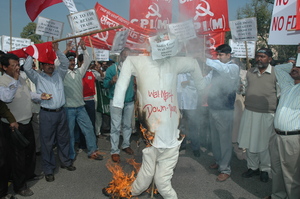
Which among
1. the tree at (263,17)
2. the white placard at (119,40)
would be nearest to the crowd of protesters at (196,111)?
the white placard at (119,40)

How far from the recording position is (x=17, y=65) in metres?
3.76

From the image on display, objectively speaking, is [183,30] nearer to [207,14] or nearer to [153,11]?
[153,11]

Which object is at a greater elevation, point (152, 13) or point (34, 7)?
point (34, 7)

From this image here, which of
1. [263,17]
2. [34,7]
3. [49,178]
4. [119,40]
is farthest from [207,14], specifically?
[263,17]

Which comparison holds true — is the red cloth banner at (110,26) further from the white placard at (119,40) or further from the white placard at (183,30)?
the white placard at (183,30)

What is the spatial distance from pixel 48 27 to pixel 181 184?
4282mm

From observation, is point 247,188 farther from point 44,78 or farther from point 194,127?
point 44,78

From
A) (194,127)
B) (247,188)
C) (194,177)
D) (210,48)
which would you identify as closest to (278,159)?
(247,188)

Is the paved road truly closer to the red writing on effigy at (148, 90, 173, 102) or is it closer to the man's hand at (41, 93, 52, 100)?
the man's hand at (41, 93, 52, 100)

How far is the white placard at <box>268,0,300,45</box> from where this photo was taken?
3252mm

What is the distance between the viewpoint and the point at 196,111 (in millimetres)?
5621

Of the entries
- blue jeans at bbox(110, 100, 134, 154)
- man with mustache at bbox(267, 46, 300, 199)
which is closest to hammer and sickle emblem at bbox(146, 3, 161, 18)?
blue jeans at bbox(110, 100, 134, 154)

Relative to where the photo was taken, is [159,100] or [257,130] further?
[257,130]

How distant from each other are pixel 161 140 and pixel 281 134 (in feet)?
5.03
